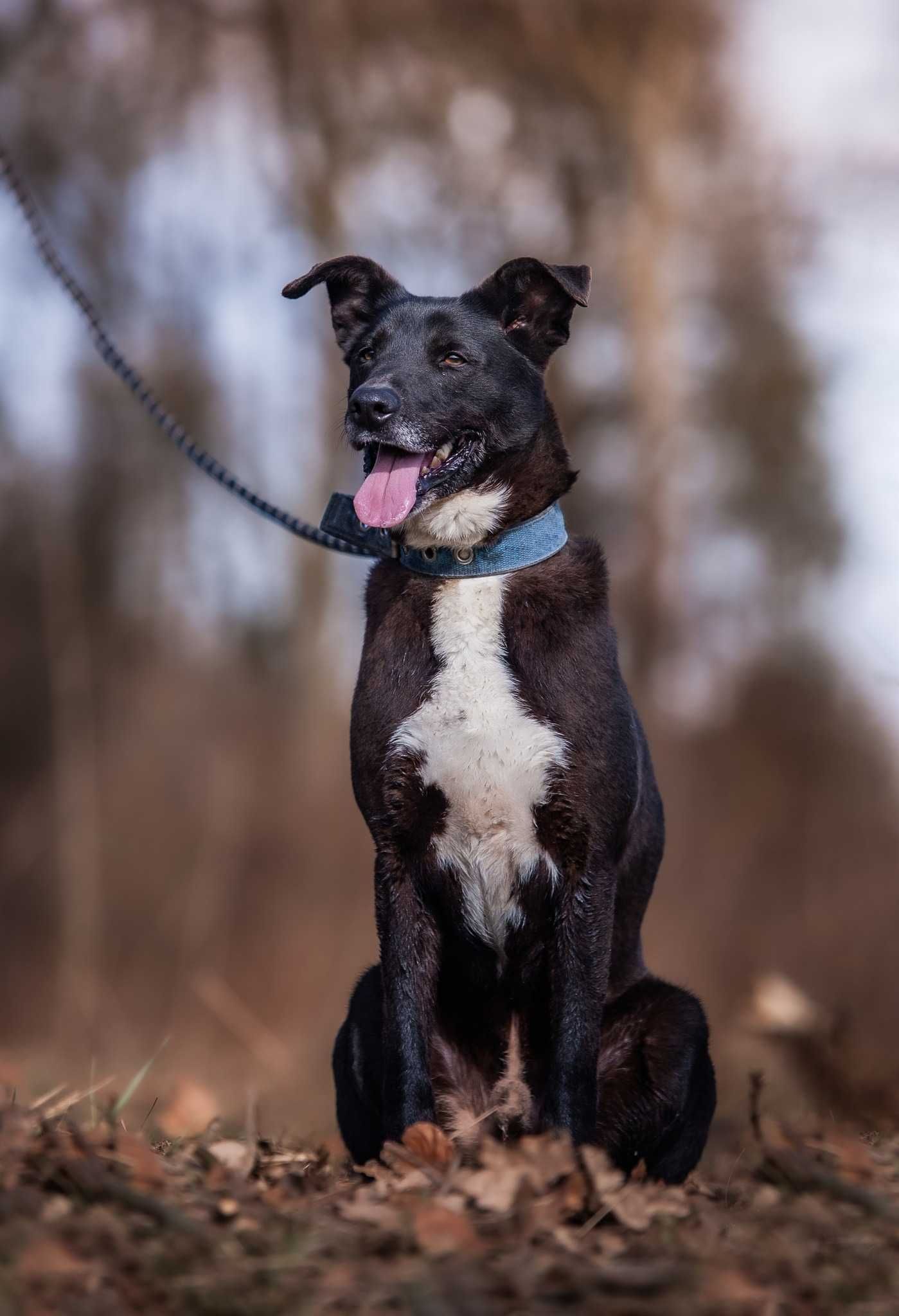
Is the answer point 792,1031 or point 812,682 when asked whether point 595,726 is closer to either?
point 792,1031

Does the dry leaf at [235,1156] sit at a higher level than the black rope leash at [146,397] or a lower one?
lower

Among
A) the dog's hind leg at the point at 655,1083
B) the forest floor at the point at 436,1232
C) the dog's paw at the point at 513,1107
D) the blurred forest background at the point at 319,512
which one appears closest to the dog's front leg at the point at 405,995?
the dog's paw at the point at 513,1107

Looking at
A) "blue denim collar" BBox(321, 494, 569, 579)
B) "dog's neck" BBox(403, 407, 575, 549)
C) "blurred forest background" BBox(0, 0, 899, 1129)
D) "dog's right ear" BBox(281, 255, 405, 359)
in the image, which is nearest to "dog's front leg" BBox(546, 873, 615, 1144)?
"blue denim collar" BBox(321, 494, 569, 579)

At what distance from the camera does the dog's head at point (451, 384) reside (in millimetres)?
3410

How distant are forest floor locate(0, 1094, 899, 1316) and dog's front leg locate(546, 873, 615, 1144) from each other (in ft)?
1.25

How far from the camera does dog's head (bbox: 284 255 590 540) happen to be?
134 inches

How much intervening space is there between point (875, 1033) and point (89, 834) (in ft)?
20.7

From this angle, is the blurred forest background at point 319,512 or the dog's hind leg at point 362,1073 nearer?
the dog's hind leg at point 362,1073

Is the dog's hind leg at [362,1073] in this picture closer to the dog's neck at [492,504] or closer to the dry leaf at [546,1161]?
the dry leaf at [546,1161]

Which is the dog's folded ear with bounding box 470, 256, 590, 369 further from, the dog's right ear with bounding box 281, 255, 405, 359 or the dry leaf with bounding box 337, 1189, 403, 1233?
the dry leaf with bounding box 337, 1189, 403, 1233

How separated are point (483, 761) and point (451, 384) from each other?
963 millimetres

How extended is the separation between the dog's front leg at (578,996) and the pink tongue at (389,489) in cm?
98

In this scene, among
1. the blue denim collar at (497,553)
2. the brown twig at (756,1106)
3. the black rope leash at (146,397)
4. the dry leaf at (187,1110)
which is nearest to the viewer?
the brown twig at (756,1106)

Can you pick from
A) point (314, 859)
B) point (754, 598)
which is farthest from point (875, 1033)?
point (754, 598)
